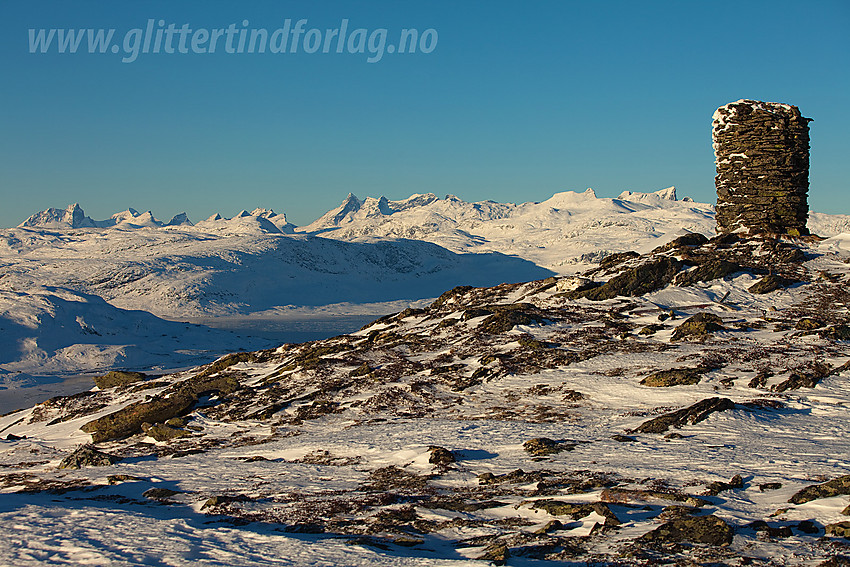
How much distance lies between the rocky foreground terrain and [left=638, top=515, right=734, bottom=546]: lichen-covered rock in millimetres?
26

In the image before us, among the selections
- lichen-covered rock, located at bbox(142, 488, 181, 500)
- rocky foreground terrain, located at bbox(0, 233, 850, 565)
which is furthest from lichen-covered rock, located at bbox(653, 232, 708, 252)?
lichen-covered rock, located at bbox(142, 488, 181, 500)

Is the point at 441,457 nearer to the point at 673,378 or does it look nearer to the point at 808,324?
the point at 673,378

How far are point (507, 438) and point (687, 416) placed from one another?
411cm

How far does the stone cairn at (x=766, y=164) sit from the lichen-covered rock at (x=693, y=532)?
25.8 metres

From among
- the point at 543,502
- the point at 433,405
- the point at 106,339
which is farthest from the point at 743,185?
the point at 106,339

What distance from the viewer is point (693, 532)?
896 centimetres

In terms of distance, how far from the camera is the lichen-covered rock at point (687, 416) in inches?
615

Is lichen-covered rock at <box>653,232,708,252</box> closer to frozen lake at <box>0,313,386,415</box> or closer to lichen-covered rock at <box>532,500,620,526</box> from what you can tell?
lichen-covered rock at <box>532,500,620,526</box>

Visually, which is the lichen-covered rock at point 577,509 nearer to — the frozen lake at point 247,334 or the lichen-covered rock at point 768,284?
the lichen-covered rock at point 768,284

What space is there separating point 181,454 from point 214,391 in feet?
20.7

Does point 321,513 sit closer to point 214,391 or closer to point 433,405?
point 433,405

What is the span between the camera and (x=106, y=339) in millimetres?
93875

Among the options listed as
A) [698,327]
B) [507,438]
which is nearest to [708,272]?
[698,327]

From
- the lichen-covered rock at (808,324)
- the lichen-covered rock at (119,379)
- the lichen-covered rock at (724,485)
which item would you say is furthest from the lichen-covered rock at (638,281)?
the lichen-covered rock at (119,379)
